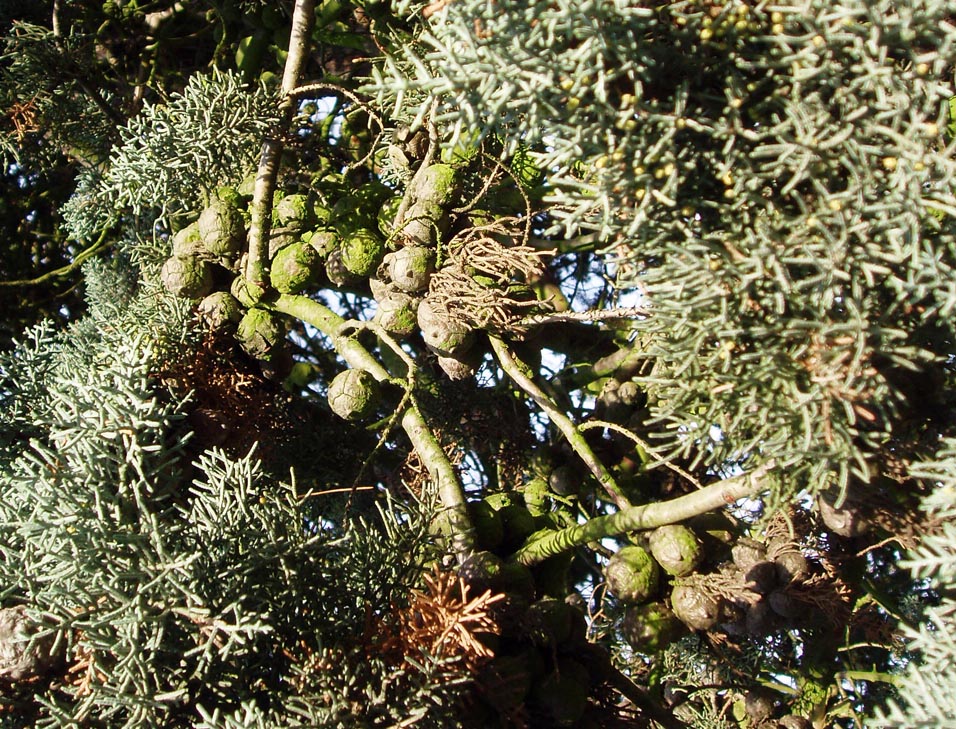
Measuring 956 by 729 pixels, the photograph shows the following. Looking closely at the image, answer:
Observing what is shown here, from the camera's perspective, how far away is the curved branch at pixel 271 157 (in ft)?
3.86

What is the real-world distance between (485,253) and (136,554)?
2.00 feet

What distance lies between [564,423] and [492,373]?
0.67m

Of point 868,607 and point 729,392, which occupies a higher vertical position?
point 729,392

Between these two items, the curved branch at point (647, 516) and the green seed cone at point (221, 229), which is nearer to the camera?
the curved branch at point (647, 516)

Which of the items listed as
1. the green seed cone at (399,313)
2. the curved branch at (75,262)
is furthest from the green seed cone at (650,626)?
the curved branch at (75,262)

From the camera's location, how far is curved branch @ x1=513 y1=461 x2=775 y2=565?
2.78ft

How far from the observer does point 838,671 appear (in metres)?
1.54

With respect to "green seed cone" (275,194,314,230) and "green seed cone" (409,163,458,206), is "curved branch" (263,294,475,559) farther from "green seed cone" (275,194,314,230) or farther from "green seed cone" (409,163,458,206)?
"green seed cone" (409,163,458,206)

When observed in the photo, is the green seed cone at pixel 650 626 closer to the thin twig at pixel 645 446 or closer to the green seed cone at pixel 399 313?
the thin twig at pixel 645 446

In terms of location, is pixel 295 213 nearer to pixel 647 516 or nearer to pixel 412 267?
pixel 412 267

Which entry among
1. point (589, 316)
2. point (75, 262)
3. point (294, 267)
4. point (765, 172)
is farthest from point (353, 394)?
point (75, 262)

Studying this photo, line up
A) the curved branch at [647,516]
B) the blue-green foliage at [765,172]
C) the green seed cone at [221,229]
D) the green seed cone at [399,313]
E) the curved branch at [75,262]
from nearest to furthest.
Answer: the blue-green foliage at [765,172] < the curved branch at [647,516] < the green seed cone at [399,313] < the green seed cone at [221,229] < the curved branch at [75,262]

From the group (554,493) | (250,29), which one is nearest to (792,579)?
(554,493)

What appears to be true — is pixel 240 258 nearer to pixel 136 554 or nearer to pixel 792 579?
pixel 136 554
